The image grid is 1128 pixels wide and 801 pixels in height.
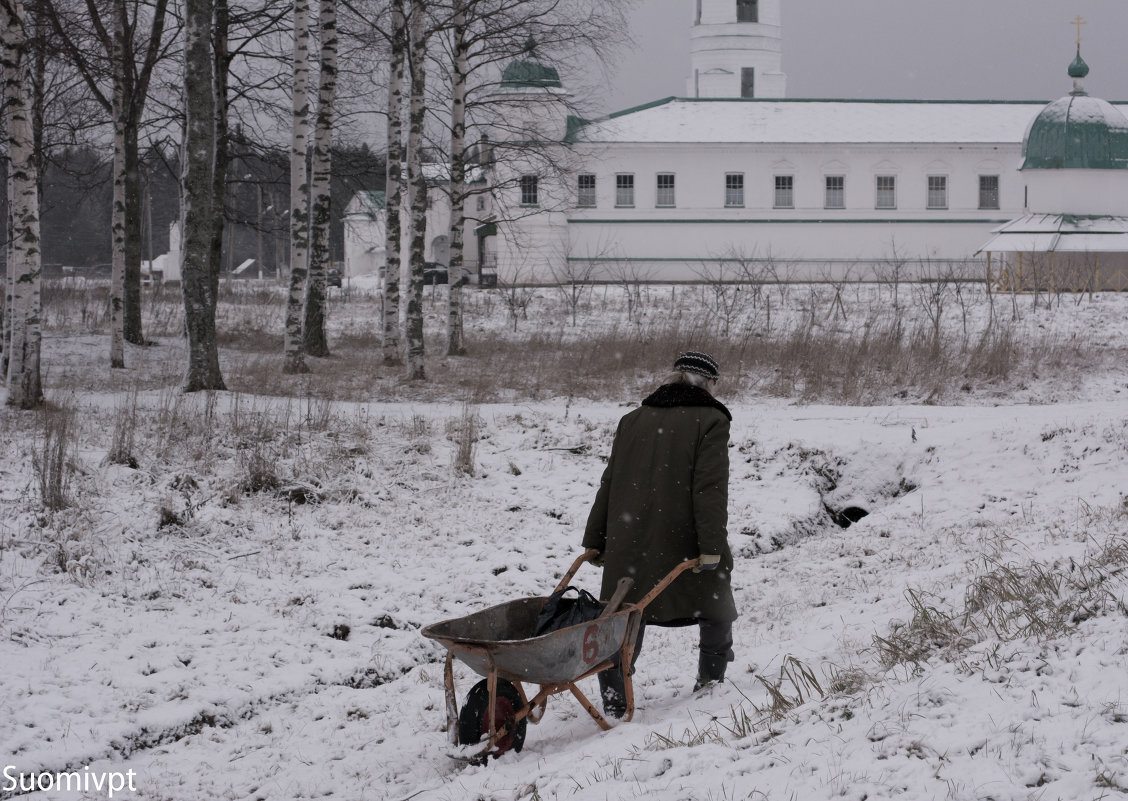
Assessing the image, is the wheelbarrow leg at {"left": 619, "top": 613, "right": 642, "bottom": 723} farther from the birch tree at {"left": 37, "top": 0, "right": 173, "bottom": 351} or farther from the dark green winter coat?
the birch tree at {"left": 37, "top": 0, "right": 173, "bottom": 351}

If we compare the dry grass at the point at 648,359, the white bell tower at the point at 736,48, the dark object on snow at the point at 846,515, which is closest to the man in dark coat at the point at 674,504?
the dark object on snow at the point at 846,515

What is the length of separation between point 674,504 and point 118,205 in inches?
706

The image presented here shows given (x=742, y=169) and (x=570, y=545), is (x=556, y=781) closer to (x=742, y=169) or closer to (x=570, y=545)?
(x=570, y=545)

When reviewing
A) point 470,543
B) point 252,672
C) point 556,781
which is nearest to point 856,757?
point 556,781

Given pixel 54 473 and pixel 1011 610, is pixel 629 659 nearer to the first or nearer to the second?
pixel 1011 610

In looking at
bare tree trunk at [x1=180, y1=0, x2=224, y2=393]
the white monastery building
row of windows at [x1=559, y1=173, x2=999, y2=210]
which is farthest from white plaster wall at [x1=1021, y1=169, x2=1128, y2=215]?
bare tree trunk at [x1=180, y1=0, x2=224, y2=393]

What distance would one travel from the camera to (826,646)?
6.54 m

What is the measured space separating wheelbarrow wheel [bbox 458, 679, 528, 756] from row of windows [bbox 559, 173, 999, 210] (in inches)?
1698

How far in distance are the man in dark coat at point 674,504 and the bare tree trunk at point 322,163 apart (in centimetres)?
1417

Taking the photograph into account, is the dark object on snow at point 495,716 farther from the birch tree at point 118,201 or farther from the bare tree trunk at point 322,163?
the birch tree at point 118,201

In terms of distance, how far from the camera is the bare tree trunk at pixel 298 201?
60.8 ft

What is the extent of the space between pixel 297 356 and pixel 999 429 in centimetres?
1173

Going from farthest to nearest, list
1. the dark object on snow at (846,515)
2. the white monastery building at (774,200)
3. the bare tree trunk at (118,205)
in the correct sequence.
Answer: the white monastery building at (774,200) < the bare tree trunk at (118,205) < the dark object on snow at (846,515)

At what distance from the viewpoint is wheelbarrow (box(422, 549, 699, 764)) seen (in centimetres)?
503
